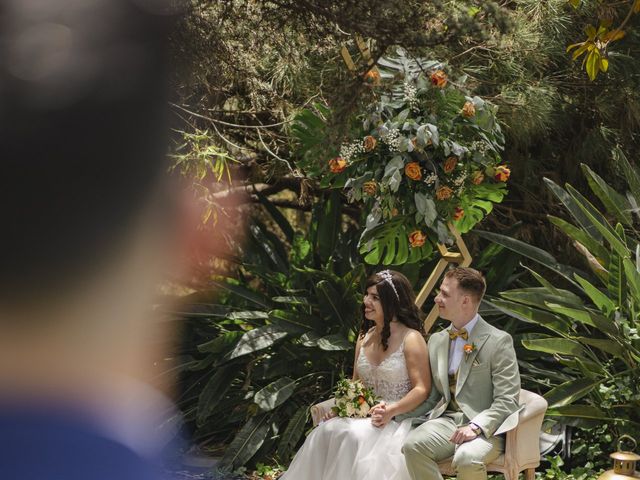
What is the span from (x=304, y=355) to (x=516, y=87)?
8.39 ft

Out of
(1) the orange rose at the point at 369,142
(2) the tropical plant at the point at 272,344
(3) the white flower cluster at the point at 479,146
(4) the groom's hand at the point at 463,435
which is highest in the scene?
(1) the orange rose at the point at 369,142

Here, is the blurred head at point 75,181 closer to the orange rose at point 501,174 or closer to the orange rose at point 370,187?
the orange rose at point 370,187

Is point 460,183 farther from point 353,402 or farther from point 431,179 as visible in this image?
point 353,402

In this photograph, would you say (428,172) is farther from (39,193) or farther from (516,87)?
(39,193)

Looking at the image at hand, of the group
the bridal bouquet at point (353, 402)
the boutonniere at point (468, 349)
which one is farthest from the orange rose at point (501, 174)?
the bridal bouquet at point (353, 402)

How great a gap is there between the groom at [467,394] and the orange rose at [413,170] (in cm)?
80

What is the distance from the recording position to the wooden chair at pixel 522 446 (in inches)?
170

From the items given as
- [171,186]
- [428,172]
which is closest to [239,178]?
[428,172]

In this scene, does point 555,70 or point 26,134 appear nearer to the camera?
point 26,134

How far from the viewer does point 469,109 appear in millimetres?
5098

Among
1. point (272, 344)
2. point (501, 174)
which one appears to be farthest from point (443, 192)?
point (272, 344)

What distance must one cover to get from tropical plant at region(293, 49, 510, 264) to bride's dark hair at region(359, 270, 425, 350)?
432 millimetres

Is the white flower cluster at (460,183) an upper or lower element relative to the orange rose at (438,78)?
lower

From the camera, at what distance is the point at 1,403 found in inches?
16.2
